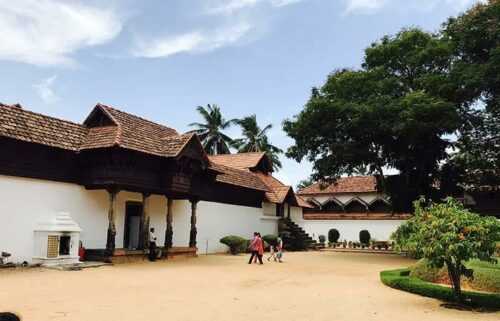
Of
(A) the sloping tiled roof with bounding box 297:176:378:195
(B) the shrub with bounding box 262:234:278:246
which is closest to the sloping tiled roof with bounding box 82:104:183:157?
(B) the shrub with bounding box 262:234:278:246

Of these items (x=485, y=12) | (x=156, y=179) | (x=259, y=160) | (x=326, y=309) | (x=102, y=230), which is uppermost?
(x=485, y=12)

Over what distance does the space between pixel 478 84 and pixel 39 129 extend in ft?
64.7

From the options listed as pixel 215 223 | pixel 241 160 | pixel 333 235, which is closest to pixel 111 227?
Result: pixel 215 223

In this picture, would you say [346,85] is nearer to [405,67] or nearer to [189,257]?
[405,67]

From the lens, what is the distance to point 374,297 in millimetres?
11633

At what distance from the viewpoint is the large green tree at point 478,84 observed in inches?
906

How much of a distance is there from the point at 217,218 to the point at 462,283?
1621 centimetres

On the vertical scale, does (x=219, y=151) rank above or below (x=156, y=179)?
above

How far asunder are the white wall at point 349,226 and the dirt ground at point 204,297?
23.0m

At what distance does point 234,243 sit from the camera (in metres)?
26.8

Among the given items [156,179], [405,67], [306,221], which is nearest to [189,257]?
[156,179]

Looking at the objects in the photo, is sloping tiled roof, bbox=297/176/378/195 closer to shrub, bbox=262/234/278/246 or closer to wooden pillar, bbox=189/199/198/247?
shrub, bbox=262/234/278/246

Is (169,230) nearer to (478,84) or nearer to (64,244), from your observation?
(64,244)

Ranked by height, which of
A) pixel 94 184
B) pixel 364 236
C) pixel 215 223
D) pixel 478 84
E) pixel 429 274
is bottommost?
pixel 429 274
